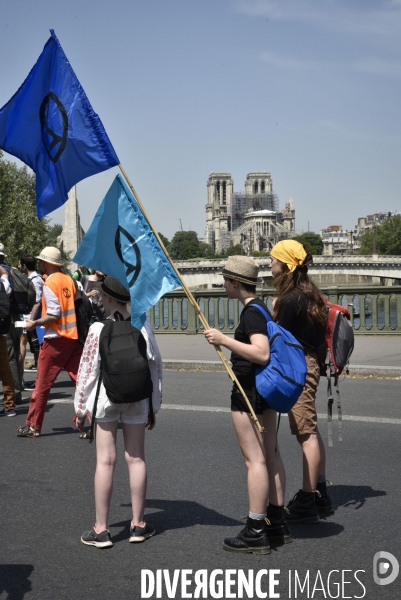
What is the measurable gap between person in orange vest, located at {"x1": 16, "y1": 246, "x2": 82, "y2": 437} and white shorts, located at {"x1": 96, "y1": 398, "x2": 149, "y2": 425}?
9.92 feet

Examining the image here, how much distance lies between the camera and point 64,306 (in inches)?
315

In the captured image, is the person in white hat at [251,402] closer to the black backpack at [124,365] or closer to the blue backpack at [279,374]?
the blue backpack at [279,374]

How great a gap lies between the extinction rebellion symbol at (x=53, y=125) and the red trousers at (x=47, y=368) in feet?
9.59

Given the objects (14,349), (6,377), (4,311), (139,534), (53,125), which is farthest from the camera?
(14,349)

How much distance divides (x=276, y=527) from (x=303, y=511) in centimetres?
44

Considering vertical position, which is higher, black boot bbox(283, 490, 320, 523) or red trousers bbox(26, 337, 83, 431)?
red trousers bbox(26, 337, 83, 431)

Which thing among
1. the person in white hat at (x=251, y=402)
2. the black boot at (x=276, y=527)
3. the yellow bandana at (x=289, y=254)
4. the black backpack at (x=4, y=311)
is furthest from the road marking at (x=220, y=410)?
the person in white hat at (x=251, y=402)

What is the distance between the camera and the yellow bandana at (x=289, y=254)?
512 centimetres

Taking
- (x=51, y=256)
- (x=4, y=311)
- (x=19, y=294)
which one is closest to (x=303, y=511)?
(x=51, y=256)

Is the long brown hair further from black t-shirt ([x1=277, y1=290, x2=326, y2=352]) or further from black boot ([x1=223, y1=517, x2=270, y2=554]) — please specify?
black boot ([x1=223, y1=517, x2=270, y2=554])

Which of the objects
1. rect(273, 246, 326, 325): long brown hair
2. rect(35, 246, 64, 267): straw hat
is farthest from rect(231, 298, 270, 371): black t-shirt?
rect(35, 246, 64, 267): straw hat

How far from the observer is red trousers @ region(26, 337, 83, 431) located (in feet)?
25.5

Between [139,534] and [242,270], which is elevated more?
[242,270]

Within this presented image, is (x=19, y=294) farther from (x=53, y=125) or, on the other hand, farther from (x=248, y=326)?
(x=248, y=326)
